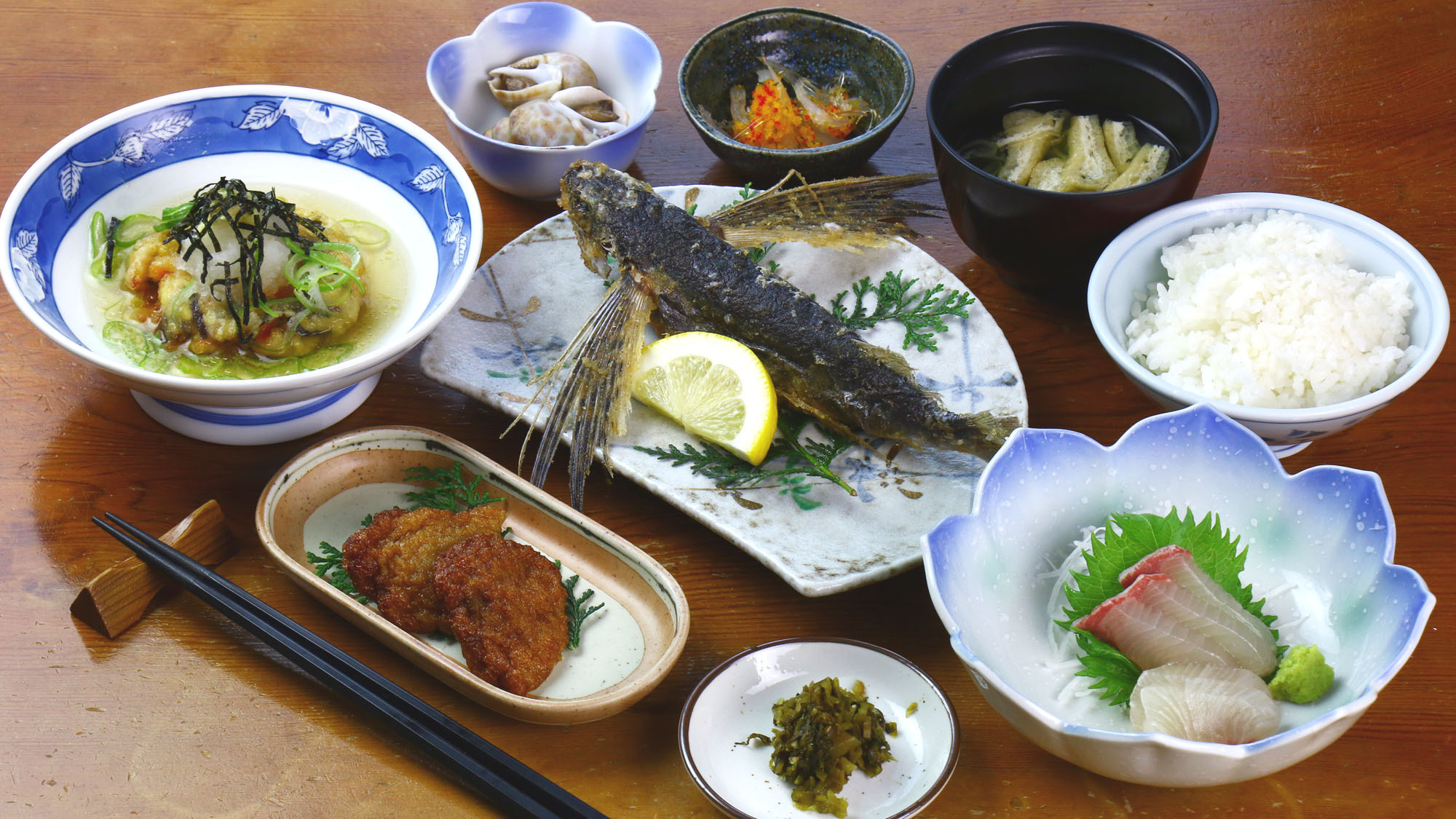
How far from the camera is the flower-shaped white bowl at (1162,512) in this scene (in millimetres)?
1151

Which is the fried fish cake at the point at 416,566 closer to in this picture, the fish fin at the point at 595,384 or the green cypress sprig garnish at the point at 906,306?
the fish fin at the point at 595,384

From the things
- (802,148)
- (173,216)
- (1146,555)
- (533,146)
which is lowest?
(1146,555)

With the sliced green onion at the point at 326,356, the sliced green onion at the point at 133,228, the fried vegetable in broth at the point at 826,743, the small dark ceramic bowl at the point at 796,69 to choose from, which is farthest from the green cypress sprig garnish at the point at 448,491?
the small dark ceramic bowl at the point at 796,69

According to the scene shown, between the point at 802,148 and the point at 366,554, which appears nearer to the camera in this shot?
the point at 366,554

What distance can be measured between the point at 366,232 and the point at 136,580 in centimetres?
73

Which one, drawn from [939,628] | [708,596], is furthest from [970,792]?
[708,596]

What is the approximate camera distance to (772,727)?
1.36m

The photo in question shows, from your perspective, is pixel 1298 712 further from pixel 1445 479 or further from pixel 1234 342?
pixel 1445 479

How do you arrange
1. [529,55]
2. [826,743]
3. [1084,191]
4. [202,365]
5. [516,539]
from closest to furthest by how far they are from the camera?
[826,743] → [516,539] → [202,365] → [1084,191] → [529,55]

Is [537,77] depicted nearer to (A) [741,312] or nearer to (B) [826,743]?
(A) [741,312]

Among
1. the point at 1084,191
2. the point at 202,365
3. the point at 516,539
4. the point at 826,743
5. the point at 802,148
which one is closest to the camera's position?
the point at 826,743

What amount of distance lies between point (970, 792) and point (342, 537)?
963 millimetres

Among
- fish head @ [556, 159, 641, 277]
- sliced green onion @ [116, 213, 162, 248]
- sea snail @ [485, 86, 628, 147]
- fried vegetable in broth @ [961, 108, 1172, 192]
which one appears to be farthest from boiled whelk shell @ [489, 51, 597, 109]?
fried vegetable in broth @ [961, 108, 1172, 192]

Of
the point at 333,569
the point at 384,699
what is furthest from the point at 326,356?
the point at 384,699
